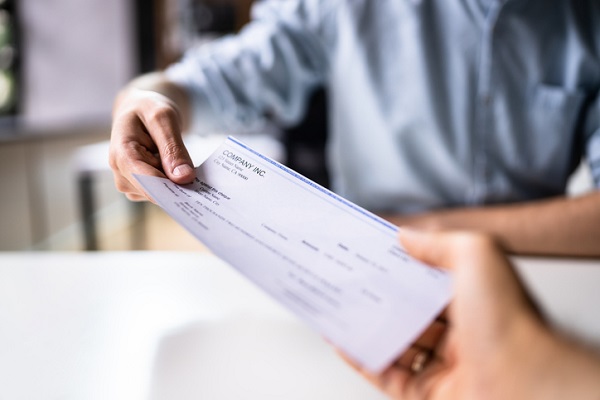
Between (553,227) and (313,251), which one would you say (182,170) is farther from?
(553,227)

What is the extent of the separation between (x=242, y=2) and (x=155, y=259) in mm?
3082

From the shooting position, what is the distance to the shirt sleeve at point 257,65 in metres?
0.91

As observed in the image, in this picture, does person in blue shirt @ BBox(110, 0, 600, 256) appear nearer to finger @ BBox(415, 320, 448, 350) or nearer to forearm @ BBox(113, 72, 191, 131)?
forearm @ BBox(113, 72, 191, 131)

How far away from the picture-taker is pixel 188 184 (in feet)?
1.20

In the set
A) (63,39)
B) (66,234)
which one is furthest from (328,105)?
(63,39)

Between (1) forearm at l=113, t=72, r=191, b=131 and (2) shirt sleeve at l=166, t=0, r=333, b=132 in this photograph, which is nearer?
(1) forearm at l=113, t=72, r=191, b=131

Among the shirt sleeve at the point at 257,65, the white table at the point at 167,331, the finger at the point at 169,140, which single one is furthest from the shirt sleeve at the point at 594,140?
the finger at the point at 169,140

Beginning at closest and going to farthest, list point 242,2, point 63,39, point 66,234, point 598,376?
point 598,376 < point 66,234 < point 63,39 < point 242,2

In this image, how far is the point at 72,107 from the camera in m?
2.82

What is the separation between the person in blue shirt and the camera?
2.76ft

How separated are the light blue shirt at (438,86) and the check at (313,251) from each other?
585 millimetres

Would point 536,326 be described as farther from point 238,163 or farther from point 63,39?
point 63,39

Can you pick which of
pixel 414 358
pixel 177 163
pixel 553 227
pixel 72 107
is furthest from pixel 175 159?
pixel 72 107

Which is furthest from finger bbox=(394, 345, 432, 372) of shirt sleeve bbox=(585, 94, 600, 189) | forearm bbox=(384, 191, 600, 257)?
shirt sleeve bbox=(585, 94, 600, 189)
